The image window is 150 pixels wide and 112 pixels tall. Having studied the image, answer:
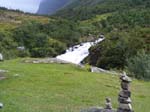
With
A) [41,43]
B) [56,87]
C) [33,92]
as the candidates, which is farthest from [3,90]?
[41,43]

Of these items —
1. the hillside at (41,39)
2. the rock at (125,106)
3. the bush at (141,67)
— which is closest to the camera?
the rock at (125,106)

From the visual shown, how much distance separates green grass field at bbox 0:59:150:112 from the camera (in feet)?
77.1

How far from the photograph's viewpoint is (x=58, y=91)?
29953 mm

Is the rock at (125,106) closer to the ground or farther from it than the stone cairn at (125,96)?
closer to the ground

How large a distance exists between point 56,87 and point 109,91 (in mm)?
4294

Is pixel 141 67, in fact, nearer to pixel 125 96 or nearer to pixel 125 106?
pixel 125 96

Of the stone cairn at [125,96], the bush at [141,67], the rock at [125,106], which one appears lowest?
the bush at [141,67]

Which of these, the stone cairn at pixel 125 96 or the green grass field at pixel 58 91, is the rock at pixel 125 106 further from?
the green grass field at pixel 58 91

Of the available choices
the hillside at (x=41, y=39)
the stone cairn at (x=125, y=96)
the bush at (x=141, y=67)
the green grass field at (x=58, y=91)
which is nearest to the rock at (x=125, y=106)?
the stone cairn at (x=125, y=96)

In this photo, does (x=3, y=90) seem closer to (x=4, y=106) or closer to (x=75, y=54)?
(x=4, y=106)

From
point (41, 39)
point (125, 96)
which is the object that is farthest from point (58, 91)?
point (41, 39)

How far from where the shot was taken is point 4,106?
21078 millimetres

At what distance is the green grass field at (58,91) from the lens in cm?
2350

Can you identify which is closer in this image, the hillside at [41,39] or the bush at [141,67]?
the bush at [141,67]
